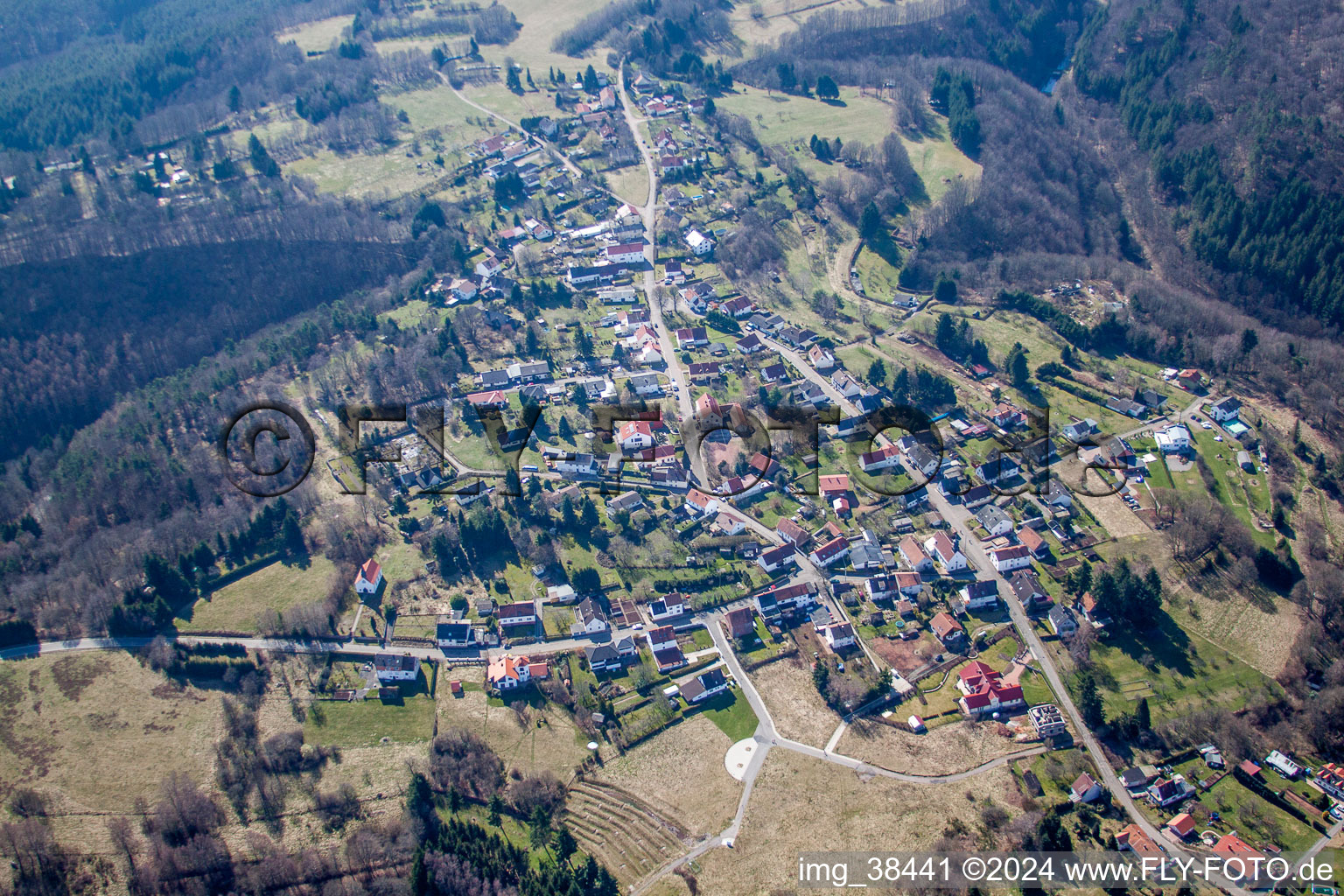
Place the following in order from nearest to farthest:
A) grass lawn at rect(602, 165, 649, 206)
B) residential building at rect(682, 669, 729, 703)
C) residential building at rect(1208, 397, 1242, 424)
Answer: residential building at rect(682, 669, 729, 703), residential building at rect(1208, 397, 1242, 424), grass lawn at rect(602, 165, 649, 206)

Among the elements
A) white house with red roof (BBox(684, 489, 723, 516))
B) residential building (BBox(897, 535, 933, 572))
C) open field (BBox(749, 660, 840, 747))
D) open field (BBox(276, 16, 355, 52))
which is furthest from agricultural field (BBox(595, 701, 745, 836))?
open field (BBox(276, 16, 355, 52))


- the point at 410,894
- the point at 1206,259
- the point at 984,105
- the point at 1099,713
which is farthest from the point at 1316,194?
the point at 410,894

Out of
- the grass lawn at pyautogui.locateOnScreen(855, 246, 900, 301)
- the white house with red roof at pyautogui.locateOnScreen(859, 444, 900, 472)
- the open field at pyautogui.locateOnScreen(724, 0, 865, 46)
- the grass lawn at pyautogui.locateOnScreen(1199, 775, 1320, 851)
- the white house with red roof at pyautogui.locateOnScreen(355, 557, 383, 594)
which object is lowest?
the grass lawn at pyautogui.locateOnScreen(1199, 775, 1320, 851)

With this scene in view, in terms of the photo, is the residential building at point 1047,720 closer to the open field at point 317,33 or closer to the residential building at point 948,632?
the residential building at point 948,632

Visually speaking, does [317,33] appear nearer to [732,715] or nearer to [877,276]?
[877,276]

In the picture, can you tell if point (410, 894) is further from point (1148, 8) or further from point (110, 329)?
point (1148, 8)

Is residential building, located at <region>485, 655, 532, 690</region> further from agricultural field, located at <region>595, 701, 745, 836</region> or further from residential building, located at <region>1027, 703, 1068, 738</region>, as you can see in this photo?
residential building, located at <region>1027, 703, 1068, 738</region>
